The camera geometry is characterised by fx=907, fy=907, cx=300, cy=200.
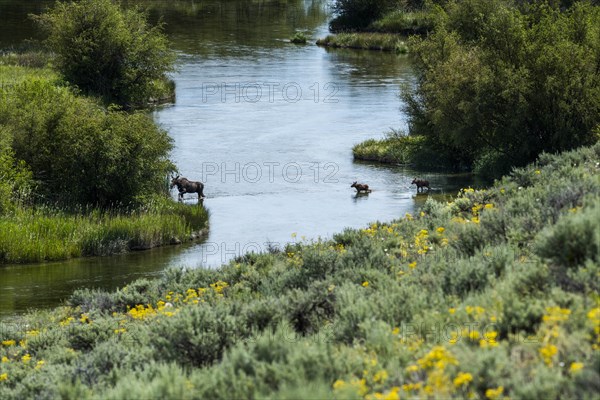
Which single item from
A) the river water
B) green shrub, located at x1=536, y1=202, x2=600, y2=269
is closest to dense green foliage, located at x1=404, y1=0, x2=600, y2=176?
the river water

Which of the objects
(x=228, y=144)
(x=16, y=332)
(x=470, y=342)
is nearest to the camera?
(x=470, y=342)

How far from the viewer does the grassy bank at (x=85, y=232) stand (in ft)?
89.4

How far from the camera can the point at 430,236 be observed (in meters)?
15.1

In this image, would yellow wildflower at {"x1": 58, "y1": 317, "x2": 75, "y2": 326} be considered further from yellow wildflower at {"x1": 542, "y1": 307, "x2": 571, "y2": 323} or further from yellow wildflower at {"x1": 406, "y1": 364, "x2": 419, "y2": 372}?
yellow wildflower at {"x1": 542, "y1": 307, "x2": 571, "y2": 323}

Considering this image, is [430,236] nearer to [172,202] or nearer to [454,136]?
[172,202]

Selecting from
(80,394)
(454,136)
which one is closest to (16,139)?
(454,136)

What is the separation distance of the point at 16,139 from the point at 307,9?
76.4 metres

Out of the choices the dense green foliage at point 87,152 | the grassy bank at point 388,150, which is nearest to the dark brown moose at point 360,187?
the grassy bank at point 388,150

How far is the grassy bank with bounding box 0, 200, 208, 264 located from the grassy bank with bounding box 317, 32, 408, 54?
165 ft

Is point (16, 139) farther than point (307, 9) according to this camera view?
No

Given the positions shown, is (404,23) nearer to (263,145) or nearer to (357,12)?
(357,12)

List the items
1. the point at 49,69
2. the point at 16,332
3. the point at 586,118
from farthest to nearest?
the point at 49,69 → the point at 586,118 → the point at 16,332

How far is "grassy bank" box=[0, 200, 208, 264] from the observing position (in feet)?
89.4

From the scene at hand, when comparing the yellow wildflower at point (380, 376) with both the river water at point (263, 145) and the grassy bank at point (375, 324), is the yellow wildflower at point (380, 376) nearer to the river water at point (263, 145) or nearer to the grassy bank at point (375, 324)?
the grassy bank at point (375, 324)
